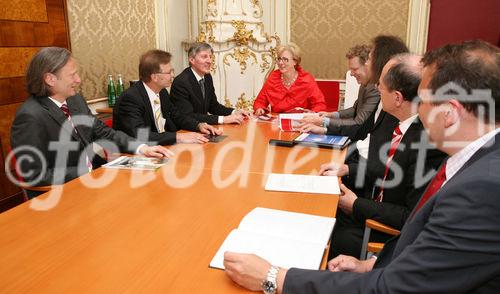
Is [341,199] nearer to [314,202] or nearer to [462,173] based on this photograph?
[314,202]

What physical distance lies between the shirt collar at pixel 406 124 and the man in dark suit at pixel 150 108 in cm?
128

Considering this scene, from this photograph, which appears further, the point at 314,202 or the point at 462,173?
the point at 314,202

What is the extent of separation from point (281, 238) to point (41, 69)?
1.77 m

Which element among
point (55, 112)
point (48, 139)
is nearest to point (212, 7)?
point (55, 112)

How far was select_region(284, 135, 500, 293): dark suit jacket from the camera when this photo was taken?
815 mm

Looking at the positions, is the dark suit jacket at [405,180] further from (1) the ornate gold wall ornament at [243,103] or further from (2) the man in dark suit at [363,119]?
(1) the ornate gold wall ornament at [243,103]

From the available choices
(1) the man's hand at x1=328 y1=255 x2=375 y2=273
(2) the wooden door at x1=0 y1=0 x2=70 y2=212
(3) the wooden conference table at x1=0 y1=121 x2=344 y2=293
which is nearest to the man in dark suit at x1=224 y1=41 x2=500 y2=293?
(3) the wooden conference table at x1=0 y1=121 x2=344 y2=293

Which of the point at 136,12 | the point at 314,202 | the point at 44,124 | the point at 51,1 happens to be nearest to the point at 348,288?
the point at 314,202

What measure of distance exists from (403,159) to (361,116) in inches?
54.2

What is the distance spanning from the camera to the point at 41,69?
229cm

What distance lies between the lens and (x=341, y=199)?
1.98 meters

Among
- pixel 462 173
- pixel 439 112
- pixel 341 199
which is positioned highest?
pixel 439 112

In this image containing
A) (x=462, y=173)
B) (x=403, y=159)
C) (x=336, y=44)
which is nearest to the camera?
(x=462, y=173)

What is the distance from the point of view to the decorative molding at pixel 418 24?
507 centimetres
